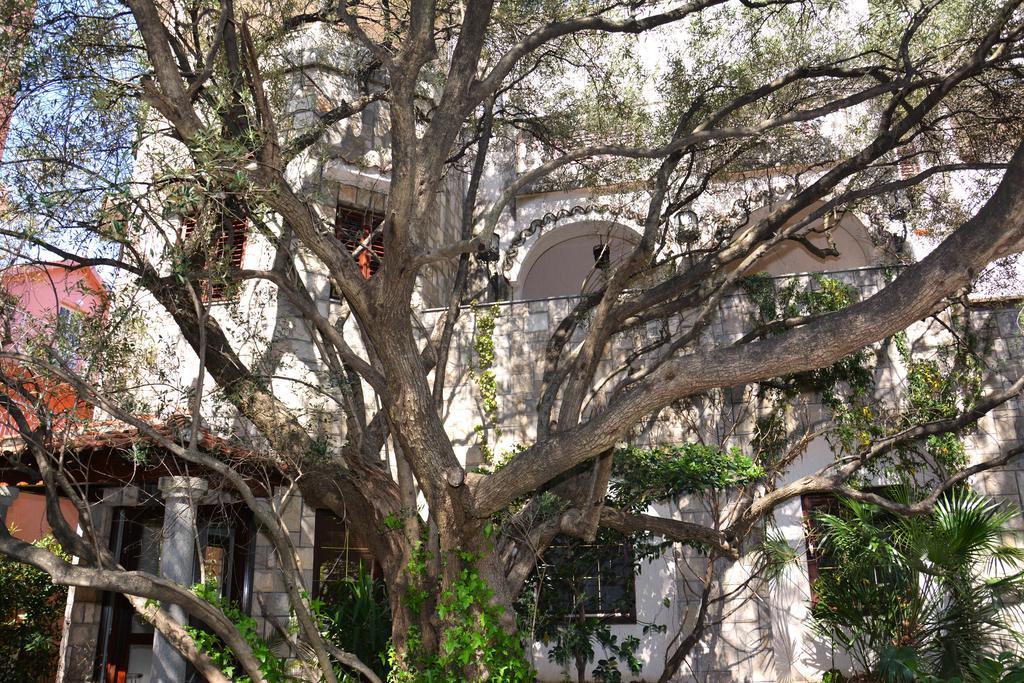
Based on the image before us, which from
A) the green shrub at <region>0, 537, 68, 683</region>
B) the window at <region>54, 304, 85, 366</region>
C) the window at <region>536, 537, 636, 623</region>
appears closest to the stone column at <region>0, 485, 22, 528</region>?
the window at <region>54, 304, 85, 366</region>

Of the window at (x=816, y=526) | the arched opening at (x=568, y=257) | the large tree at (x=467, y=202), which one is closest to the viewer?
the large tree at (x=467, y=202)

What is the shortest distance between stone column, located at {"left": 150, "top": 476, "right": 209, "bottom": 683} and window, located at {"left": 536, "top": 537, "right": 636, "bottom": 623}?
3.27 m

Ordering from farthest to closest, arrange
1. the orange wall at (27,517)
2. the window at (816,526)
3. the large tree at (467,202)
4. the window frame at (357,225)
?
the orange wall at (27,517) → the window frame at (357,225) → the window at (816,526) → the large tree at (467,202)

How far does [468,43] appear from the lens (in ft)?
22.1

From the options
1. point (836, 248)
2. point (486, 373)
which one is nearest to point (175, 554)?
point (486, 373)

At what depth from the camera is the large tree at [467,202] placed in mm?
5855

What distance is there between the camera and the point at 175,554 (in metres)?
7.96

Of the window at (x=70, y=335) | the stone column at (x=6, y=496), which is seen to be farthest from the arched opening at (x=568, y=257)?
the stone column at (x=6, y=496)

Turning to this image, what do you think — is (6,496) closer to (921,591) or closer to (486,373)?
(486,373)

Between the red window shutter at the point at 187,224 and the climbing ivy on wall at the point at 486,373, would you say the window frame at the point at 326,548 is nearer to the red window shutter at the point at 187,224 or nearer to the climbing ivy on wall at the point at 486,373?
the climbing ivy on wall at the point at 486,373

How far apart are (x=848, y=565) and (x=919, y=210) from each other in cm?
538

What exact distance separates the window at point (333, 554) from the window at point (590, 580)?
2135 millimetres

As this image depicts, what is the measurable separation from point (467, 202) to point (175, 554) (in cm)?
437

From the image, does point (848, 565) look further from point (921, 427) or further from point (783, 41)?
point (783, 41)
